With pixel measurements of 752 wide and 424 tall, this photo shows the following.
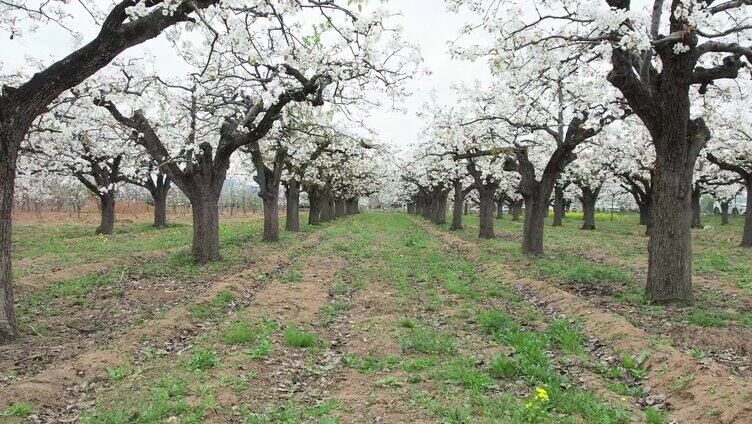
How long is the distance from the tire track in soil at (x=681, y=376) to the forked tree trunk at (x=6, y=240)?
9.14m

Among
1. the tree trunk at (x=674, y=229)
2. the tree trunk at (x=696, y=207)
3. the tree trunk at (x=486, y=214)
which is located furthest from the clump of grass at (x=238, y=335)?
the tree trunk at (x=696, y=207)

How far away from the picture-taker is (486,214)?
92.3ft

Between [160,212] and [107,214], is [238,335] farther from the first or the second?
[160,212]

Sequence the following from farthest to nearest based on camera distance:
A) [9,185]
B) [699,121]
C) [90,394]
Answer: [699,121]
[9,185]
[90,394]

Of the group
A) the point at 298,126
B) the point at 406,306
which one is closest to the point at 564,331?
the point at 406,306

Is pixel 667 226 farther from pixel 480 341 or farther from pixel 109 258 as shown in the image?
pixel 109 258

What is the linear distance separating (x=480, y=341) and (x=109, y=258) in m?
13.6

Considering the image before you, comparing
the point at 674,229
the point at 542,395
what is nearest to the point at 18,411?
the point at 542,395

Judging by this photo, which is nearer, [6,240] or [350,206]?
[6,240]

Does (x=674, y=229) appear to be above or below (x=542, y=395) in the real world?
above

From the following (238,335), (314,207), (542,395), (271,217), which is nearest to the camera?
(542,395)

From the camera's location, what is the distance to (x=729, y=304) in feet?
34.1

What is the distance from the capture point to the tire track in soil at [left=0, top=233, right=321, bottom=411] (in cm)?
584

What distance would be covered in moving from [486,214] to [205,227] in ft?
53.7
